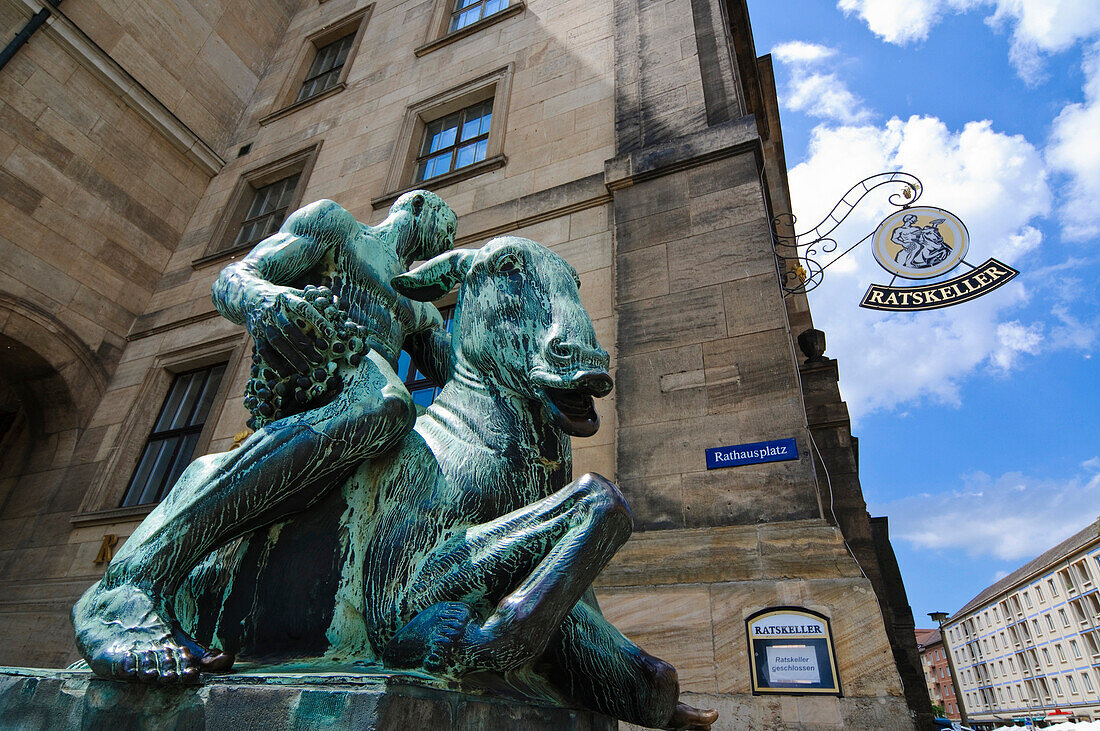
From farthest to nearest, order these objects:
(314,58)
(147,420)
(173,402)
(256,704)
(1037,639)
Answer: (1037,639), (314,58), (173,402), (147,420), (256,704)

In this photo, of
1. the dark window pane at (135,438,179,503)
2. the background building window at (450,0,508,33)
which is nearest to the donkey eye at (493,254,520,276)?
the dark window pane at (135,438,179,503)

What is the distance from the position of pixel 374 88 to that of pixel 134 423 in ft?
21.6

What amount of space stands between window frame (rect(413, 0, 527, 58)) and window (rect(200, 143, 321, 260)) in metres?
2.60

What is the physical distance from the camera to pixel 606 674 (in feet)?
4.05

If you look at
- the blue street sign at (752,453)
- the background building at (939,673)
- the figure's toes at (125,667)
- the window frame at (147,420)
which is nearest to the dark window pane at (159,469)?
the window frame at (147,420)

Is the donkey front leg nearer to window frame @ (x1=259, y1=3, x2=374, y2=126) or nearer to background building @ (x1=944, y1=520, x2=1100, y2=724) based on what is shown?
window frame @ (x1=259, y1=3, x2=374, y2=126)

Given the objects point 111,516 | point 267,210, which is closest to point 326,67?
point 267,210

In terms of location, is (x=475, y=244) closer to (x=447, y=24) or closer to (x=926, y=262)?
(x=926, y=262)

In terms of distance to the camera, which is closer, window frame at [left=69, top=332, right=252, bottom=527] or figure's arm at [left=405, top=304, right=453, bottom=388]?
figure's arm at [left=405, top=304, right=453, bottom=388]

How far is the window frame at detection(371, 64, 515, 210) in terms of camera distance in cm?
780

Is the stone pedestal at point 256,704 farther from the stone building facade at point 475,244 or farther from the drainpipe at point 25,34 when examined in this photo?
the drainpipe at point 25,34

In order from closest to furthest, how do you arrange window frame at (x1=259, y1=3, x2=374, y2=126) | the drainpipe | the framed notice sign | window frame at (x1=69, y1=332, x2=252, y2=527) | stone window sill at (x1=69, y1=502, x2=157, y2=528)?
the framed notice sign → stone window sill at (x1=69, y1=502, x2=157, y2=528) → window frame at (x1=69, y1=332, x2=252, y2=527) → the drainpipe → window frame at (x1=259, y1=3, x2=374, y2=126)

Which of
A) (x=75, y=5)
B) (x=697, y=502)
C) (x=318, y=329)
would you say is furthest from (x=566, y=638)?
(x=75, y=5)

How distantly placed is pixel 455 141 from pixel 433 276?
8.11m
